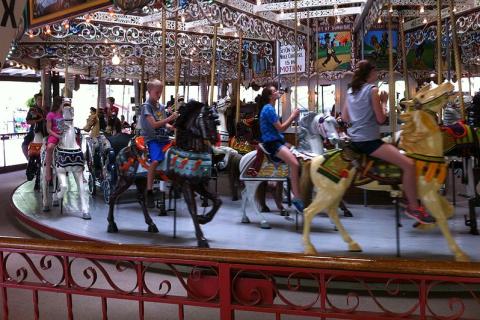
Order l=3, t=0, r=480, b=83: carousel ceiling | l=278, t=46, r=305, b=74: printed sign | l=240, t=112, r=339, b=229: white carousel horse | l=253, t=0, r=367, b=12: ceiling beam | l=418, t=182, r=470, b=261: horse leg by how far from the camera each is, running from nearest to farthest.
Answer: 1. l=418, t=182, r=470, b=261: horse leg
2. l=240, t=112, r=339, b=229: white carousel horse
3. l=3, t=0, r=480, b=83: carousel ceiling
4. l=253, t=0, r=367, b=12: ceiling beam
5. l=278, t=46, r=305, b=74: printed sign

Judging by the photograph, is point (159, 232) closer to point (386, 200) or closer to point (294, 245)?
point (294, 245)

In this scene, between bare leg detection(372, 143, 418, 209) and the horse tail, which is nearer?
bare leg detection(372, 143, 418, 209)

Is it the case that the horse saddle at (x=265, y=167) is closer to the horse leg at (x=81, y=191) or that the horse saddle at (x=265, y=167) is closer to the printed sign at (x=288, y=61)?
the horse leg at (x=81, y=191)

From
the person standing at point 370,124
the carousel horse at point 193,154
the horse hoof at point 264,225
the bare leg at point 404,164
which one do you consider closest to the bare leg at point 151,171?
the carousel horse at point 193,154

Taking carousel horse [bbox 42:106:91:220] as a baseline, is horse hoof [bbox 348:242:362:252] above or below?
below

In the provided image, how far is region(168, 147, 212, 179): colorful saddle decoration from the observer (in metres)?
6.08

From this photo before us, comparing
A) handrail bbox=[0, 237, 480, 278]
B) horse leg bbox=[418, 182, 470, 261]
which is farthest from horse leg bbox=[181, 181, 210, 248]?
handrail bbox=[0, 237, 480, 278]

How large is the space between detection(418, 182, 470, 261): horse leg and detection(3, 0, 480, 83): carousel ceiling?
3.44m

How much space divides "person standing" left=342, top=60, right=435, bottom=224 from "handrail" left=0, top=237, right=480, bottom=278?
8.43 ft

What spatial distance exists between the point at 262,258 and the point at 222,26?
833 cm

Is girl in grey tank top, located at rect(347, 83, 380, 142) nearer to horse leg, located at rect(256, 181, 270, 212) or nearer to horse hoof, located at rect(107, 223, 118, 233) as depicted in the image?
horse leg, located at rect(256, 181, 270, 212)

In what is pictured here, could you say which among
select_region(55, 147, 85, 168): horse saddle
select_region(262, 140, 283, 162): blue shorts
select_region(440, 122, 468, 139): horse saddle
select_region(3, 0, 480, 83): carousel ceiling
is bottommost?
select_region(55, 147, 85, 168): horse saddle

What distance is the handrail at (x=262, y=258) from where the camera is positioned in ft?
7.59

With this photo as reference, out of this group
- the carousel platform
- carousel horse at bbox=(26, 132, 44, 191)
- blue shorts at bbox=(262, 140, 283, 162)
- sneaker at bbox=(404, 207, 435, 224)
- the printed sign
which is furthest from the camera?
carousel horse at bbox=(26, 132, 44, 191)
